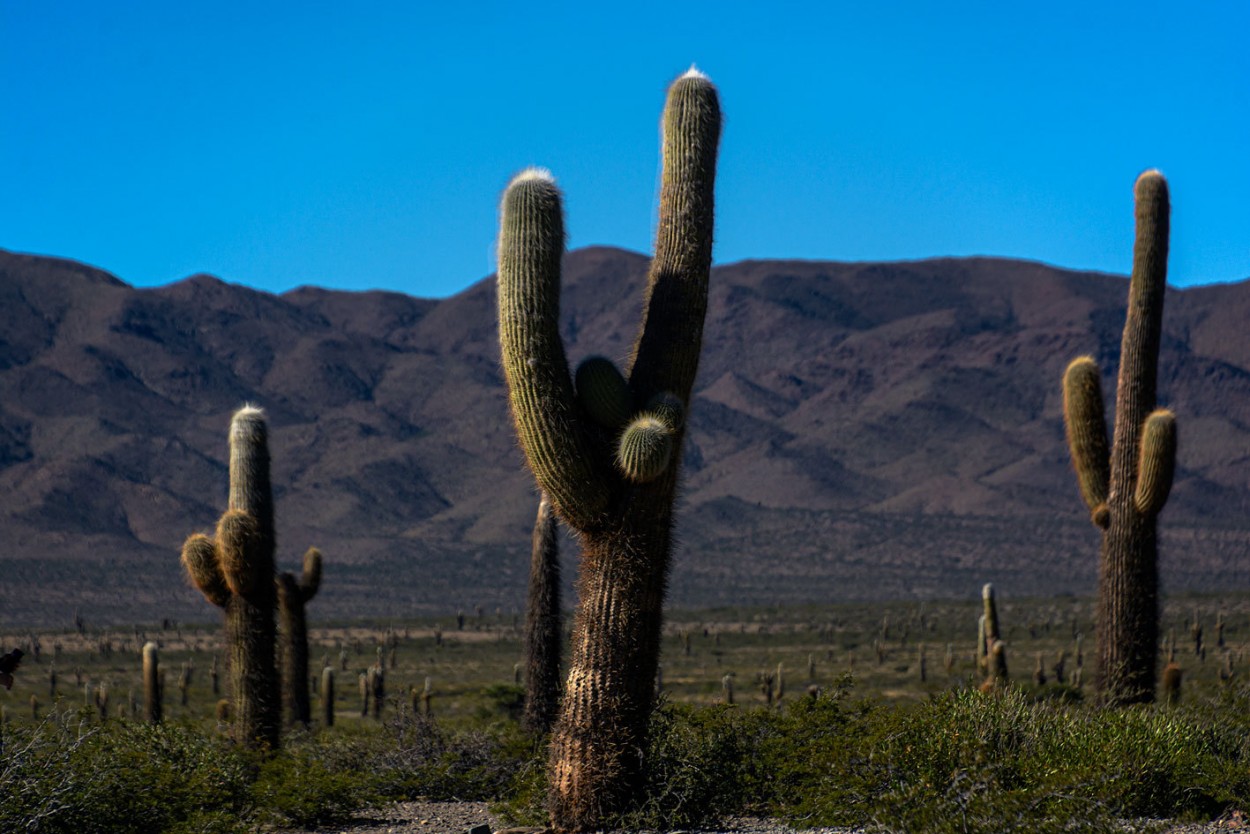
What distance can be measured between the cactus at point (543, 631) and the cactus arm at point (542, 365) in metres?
6.30

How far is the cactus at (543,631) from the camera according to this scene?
17.6 meters

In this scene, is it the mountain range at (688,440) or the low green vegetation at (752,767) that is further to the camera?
the mountain range at (688,440)

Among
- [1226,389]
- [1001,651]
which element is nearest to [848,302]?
[1226,389]

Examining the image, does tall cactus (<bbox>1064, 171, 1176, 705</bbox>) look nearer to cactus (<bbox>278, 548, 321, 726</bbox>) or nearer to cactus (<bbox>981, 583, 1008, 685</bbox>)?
cactus (<bbox>981, 583, 1008, 685</bbox>)

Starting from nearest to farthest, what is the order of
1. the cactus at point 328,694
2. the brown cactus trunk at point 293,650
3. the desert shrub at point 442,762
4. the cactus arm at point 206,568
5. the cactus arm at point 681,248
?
the cactus arm at point 681,248 < the desert shrub at point 442,762 < the cactus arm at point 206,568 < the brown cactus trunk at point 293,650 < the cactus at point 328,694

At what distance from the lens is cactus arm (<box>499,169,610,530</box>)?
11.0 meters

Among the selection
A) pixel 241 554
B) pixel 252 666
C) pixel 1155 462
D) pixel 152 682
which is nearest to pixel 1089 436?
pixel 1155 462

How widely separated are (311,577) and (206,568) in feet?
21.4

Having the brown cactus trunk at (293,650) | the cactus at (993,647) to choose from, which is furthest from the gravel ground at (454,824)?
the cactus at (993,647)

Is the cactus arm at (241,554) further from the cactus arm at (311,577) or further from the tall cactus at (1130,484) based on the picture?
the tall cactus at (1130,484)

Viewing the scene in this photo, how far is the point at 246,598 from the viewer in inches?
632

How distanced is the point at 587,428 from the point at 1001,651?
12.8 metres

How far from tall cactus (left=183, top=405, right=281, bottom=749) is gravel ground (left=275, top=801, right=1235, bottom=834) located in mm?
2244

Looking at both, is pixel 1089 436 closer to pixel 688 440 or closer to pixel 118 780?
pixel 118 780
